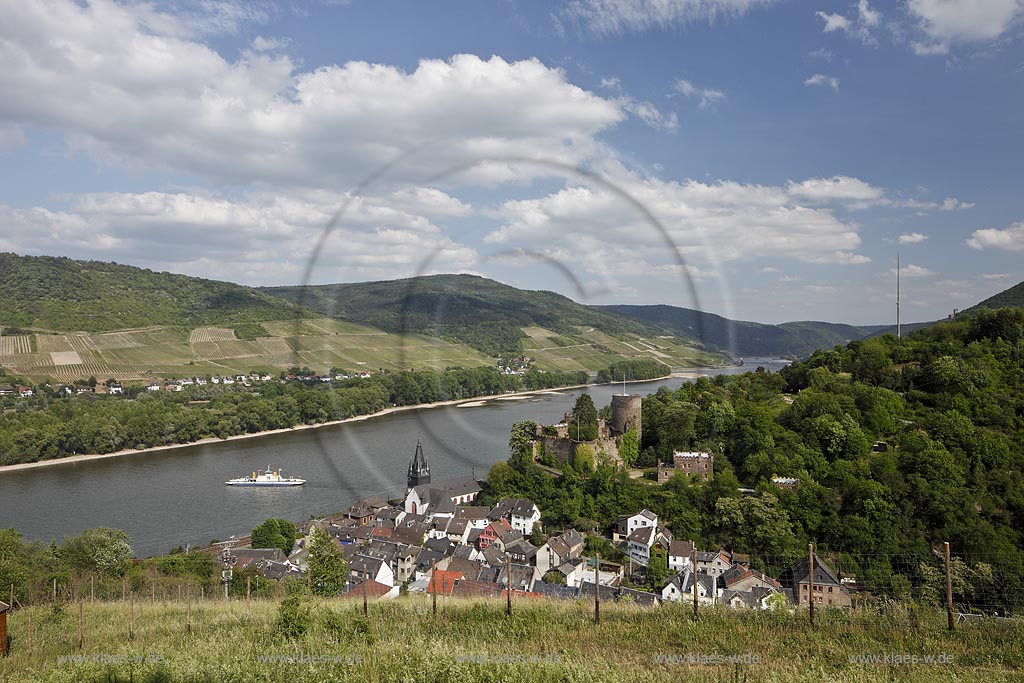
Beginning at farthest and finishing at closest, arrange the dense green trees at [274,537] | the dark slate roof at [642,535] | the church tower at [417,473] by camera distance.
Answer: the church tower at [417,473]
the dense green trees at [274,537]
the dark slate roof at [642,535]

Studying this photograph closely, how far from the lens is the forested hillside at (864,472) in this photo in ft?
44.4

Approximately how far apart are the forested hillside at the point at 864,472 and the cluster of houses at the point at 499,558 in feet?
2.93

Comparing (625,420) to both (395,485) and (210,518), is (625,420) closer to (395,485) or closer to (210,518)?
(395,485)

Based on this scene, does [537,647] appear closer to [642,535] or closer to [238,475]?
[642,535]

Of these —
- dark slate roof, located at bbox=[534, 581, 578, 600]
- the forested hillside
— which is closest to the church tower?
the forested hillside

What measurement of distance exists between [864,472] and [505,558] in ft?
32.6

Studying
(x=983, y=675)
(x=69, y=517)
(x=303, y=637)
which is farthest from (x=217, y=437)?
(x=983, y=675)

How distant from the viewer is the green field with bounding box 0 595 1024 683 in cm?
310

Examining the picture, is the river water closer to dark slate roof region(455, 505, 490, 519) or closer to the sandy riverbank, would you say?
the sandy riverbank

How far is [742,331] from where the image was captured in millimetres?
44500

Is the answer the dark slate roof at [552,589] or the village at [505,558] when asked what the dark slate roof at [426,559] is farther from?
the dark slate roof at [552,589]


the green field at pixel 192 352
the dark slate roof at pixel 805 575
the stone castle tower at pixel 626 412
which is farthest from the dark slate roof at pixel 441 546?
the dark slate roof at pixel 805 575

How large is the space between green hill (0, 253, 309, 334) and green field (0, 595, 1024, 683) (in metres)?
53.0

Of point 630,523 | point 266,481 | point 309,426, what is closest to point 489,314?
point 630,523
